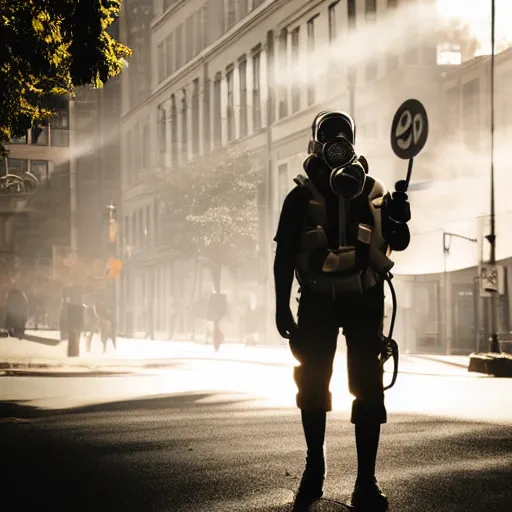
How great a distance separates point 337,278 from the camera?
18.2 ft

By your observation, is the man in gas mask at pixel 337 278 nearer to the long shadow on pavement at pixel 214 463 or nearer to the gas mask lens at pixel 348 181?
the gas mask lens at pixel 348 181

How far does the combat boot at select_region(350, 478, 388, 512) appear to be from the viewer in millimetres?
4996

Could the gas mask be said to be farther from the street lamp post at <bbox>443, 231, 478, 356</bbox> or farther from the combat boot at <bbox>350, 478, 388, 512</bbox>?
the street lamp post at <bbox>443, 231, 478, 356</bbox>

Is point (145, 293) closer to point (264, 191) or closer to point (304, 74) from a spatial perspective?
point (264, 191)

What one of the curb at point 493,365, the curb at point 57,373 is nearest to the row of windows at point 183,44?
the curb at point 493,365

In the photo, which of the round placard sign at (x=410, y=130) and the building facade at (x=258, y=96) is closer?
the round placard sign at (x=410, y=130)

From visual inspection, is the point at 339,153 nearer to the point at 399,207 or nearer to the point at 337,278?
the point at 399,207

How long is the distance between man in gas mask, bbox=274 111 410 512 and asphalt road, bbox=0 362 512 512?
1.43ft

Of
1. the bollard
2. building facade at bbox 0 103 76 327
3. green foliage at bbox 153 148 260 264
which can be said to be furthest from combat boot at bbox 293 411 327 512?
building facade at bbox 0 103 76 327

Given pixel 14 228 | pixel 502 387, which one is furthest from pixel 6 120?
A: pixel 14 228

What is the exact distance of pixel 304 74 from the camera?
149 ft

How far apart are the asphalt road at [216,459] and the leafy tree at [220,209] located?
34.8m

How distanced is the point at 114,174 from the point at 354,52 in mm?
38932

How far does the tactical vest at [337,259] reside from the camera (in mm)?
5547
